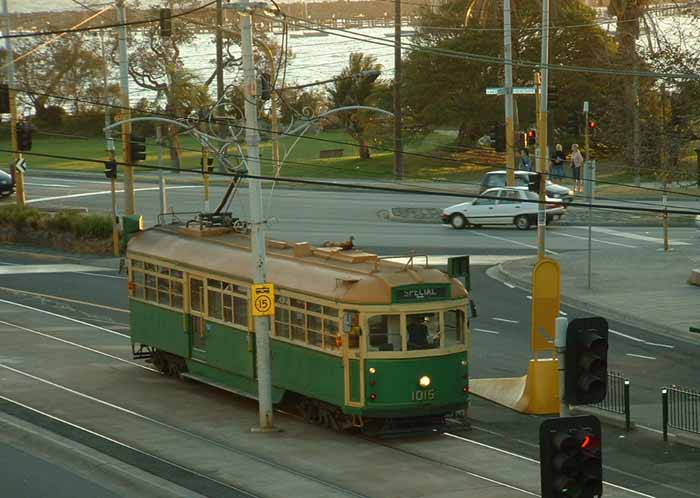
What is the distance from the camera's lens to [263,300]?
20656 mm

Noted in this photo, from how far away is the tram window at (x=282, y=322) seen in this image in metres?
21.4

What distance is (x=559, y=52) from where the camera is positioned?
2640 inches

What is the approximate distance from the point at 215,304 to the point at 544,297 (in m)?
5.72

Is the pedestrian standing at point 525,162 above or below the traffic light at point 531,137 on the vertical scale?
below

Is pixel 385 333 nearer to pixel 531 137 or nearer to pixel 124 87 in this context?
pixel 531 137

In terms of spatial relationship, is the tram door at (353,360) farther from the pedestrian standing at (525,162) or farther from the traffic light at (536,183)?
the pedestrian standing at (525,162)

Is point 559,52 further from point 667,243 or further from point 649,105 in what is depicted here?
point 667,243

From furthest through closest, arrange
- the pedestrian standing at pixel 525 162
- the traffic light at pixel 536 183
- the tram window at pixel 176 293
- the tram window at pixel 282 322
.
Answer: the pedestrian standing at pixel 525 162, the traffic light at pixel 536 183, the tram window at pixel 176 293, the tram window at pixel 282 322

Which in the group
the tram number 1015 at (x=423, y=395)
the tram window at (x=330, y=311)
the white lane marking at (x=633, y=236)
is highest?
the tram window at (x=330, y=311)

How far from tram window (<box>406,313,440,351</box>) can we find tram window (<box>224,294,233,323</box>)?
395 cm

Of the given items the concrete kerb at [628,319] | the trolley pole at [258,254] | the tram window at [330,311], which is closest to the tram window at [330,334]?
the tram window at [330,311]

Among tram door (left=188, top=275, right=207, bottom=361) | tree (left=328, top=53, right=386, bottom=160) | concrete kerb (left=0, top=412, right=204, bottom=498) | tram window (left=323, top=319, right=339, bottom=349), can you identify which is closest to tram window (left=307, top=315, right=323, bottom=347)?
tram window (left=323, top=319, right=339, bottom=349)

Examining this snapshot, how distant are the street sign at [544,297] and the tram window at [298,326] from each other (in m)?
3.97

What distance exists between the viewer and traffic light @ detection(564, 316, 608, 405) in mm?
10859
